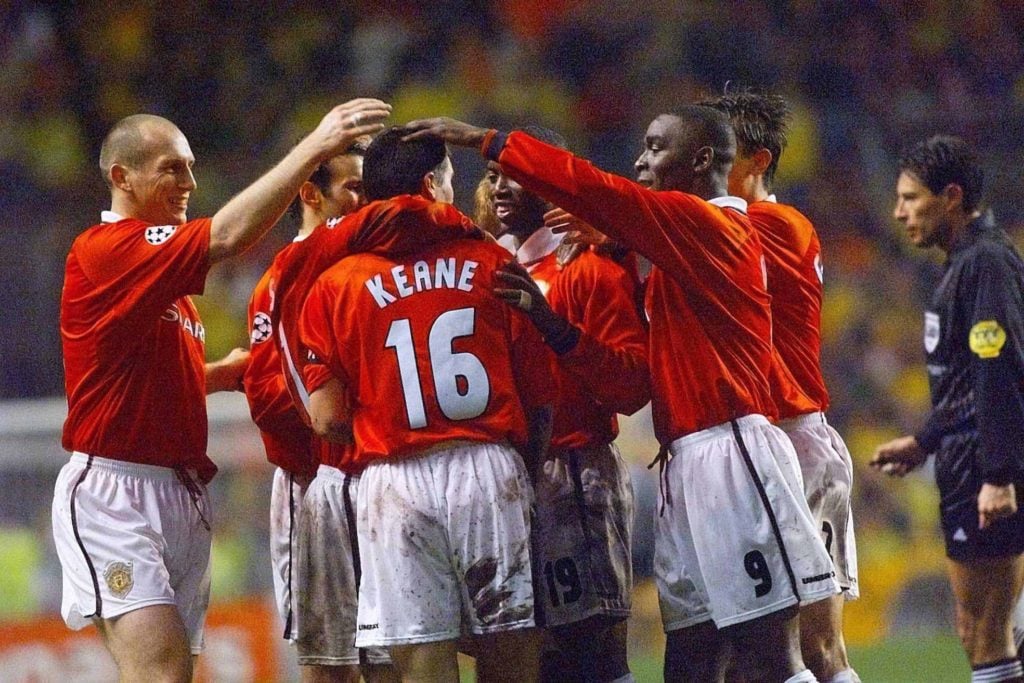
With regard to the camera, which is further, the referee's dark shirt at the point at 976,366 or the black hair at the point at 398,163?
the referee's dark shirt at the point at 976,366

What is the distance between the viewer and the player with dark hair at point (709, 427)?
452cm

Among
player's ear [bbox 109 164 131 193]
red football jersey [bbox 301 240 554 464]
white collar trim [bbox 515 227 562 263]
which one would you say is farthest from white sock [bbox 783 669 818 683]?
player's ear [bbox 109 164 131 193]

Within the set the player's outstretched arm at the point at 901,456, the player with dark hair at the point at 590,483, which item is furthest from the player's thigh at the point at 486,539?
the player's outstretched arm at the point at 901,456

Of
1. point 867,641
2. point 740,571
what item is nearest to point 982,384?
point 740,571

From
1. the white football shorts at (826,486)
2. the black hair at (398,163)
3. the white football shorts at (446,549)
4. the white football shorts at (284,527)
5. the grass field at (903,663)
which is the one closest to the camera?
the white football shorts at (446,549)

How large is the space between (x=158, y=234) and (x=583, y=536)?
166cm

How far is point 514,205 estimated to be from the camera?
5.30 metres

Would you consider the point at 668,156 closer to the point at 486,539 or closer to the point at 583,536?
the point at 583,536

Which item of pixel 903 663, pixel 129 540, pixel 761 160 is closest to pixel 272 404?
pixel 129 540

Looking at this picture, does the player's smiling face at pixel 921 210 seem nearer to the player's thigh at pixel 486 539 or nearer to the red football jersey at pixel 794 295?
the red football jersey at pixel 794 295

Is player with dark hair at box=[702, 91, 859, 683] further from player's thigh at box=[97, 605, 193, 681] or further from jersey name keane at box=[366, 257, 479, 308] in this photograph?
player's thigh at box=[97, 605, 193, 681]

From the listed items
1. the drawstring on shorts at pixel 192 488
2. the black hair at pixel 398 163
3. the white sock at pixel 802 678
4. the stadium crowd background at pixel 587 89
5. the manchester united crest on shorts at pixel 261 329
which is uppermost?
the stadium crowd background at pixel 587 89

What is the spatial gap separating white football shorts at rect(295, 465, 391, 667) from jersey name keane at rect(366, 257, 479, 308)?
91cm

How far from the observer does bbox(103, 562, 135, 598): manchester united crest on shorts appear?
482cm
